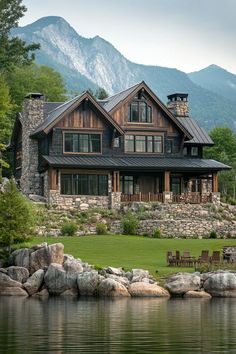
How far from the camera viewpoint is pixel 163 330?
991 inches

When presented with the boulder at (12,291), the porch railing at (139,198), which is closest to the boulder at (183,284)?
the boulder at (12,291)

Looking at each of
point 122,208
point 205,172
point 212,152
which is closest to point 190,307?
point 122,208

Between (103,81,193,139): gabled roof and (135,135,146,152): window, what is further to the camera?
(135,135,146,152): window

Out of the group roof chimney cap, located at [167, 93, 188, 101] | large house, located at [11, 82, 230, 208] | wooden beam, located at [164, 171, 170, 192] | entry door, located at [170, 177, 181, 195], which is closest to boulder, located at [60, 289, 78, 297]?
large house, located at [11, 82, 230, 208]

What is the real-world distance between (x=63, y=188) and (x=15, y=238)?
20599 mm

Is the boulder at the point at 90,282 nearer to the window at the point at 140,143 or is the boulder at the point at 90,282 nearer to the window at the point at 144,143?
the window at the point at 144,143

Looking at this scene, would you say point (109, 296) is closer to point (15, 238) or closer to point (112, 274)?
point (112, 274)

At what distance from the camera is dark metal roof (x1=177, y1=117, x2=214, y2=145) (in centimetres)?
6862

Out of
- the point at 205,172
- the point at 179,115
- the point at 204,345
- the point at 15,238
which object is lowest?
the point at 204,345

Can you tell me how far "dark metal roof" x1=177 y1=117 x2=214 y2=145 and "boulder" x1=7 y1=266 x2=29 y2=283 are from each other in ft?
107

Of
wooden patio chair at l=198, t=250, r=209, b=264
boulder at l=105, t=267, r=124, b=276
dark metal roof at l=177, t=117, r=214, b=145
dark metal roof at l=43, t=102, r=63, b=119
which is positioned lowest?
boulder at l=105, t=267, r=124, b=276

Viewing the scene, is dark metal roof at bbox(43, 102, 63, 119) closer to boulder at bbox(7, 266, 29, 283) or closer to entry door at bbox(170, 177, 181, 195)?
entry door at bbox(170, 177, 181, 195)

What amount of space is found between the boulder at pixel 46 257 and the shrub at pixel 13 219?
2.95 metres

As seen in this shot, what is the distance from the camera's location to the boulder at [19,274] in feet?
122
